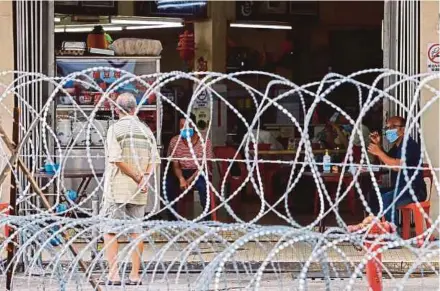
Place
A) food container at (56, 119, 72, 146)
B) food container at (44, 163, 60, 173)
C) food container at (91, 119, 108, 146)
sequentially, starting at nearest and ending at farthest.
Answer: food container at (44, 163, 60, 173) < food container at (56, 119, 72, 146) < food container at (91, 119, 108, 146)

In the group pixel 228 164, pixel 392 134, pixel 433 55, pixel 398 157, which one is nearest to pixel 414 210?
pixel 398 157

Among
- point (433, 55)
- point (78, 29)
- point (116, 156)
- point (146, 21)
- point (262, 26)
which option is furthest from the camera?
point (262, 26)

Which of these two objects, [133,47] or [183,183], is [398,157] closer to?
[183,183]

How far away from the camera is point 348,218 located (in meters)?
13.9

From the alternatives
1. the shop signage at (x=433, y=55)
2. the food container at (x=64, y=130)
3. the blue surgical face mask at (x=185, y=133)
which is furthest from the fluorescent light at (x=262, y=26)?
the shop signage at (x=433, y=55)

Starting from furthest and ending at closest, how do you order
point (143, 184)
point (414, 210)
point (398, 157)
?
point (398, 157) → point (414, 210) → point (143, 184)

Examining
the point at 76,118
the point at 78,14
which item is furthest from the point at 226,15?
the point at 76,118

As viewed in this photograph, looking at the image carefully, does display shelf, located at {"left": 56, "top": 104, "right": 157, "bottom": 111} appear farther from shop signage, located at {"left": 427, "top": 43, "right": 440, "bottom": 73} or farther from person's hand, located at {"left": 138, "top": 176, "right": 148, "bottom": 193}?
shop signage, located at {"left": 427, "top": 43, "right": 440, "bottom": 73}

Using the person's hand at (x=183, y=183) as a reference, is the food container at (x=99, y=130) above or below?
above

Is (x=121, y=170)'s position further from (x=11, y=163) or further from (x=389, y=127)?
(x=389, y=127)

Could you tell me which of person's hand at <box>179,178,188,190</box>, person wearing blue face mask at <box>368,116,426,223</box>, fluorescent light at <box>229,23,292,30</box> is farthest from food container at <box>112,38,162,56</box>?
fluorescent light at <box>229,23,292,30</box>

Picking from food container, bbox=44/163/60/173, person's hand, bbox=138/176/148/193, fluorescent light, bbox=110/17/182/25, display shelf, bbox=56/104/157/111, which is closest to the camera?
person's hand, bbox=138/176/148/193

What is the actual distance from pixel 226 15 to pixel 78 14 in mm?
3387

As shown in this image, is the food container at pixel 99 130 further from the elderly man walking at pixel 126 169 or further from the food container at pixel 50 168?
the elderly man walking at pixel 126 169
